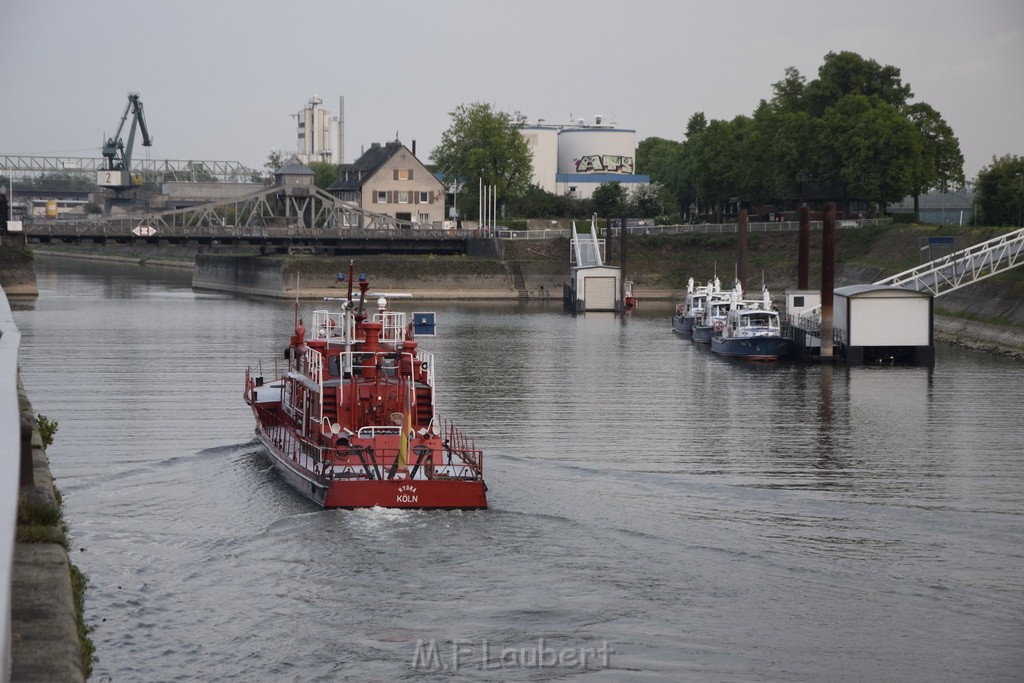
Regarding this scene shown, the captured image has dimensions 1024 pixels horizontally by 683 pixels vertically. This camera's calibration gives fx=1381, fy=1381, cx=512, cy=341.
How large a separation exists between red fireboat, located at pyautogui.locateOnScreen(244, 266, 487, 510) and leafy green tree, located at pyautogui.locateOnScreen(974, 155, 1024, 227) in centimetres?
6625

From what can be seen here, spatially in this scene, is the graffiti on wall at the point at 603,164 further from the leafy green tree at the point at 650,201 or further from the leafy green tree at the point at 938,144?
the leafy green tree at the point at 938,144

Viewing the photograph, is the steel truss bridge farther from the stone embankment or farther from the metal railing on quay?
the stone embankment

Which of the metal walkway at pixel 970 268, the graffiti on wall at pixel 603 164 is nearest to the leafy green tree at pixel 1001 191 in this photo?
the metal walkway at pixel 970 268

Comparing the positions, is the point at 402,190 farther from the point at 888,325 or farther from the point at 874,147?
the point at 888,325

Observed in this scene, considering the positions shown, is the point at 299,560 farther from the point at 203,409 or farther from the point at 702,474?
the point at 203,409

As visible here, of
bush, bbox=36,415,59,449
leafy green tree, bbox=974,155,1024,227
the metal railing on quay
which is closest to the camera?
the metal railing on quay

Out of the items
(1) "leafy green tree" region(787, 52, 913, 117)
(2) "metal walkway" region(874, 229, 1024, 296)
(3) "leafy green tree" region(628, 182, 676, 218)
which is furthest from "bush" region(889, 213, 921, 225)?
(3) "leafy green tree" region(628, 182, 676, 218)

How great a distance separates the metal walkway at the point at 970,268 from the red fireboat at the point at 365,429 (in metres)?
44.1

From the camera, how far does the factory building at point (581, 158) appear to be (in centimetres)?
17638

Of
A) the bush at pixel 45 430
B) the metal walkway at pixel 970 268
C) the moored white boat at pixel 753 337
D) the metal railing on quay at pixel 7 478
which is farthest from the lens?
the metal walkway at pixel 970 268

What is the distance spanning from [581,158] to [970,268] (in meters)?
104

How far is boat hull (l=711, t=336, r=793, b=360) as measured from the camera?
69.8 meters

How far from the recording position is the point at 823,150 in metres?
121

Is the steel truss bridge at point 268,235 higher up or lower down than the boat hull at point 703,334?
higher up
